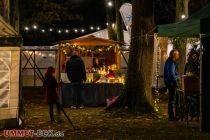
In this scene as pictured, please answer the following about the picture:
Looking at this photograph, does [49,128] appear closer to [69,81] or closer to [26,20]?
[69,81]

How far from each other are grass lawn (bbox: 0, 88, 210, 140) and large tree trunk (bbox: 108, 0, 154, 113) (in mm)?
642

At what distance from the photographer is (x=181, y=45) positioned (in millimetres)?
19906

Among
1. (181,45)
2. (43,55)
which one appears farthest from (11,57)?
(43,55)

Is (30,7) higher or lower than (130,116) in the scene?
higher

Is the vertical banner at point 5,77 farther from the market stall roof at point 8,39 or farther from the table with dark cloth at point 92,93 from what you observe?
the table with dark cloth at point 92,93

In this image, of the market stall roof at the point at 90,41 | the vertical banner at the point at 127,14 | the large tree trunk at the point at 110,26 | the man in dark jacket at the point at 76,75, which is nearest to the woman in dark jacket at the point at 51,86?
the man in dark jacket at the point at 76,75

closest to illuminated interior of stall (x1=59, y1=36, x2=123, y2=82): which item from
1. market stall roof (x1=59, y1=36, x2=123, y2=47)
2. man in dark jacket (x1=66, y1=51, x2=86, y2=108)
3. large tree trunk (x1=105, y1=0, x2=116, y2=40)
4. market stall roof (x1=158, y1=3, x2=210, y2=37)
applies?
market stall roof (x1=59, y1=36, x2=123, y2=47)

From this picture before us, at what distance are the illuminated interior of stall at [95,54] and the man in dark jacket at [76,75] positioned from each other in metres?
1.50

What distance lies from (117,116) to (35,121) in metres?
2.26

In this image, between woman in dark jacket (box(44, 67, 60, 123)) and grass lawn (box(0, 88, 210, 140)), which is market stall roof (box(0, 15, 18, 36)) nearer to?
woman in dark jacket (box(44, 67, 60, 123))

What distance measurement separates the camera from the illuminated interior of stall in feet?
67.3

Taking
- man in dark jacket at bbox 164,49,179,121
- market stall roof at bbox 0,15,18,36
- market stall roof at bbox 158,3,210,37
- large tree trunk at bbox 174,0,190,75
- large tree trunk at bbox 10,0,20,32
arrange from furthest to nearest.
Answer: large tree trunk at bbox 10,0,20,32 < large tree trunk at bbox 174,0,190,75 < man in dark jacket at bbox 164,49,179,121 < market stall roof at bbox 0,15,18,36 < market stall roof at bbox 158,3,210,37

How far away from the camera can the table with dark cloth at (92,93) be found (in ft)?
57.7

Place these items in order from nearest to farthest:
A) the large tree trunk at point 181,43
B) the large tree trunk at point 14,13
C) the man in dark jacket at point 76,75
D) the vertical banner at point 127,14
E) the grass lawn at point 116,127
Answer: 1. the grass lawn at point 116,127
2. the man in dark jacket at point 76,75
3. the large tree trunk at point 181,43
4. the vertical banner at point 127,14
5. the large tree trunk at point 14,13
